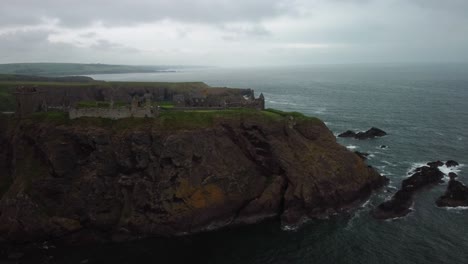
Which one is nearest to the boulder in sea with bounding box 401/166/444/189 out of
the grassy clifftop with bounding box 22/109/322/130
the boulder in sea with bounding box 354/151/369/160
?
the boulder in sea with bounding box 354/151/369/160

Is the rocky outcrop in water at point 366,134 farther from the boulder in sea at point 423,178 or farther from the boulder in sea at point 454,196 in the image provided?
the boulder in sea at point 454,196

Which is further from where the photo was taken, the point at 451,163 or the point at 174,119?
the point at 451,163

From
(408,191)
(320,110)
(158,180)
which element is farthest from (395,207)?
(320,110)

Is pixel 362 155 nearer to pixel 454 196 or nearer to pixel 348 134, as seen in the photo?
pixel 348 134

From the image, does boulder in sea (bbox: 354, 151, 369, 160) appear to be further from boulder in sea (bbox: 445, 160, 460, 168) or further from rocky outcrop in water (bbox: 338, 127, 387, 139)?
rocky outcrop in water (bbox: 338, 127, 387, 139)

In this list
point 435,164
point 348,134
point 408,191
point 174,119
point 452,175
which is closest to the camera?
point 174,119
